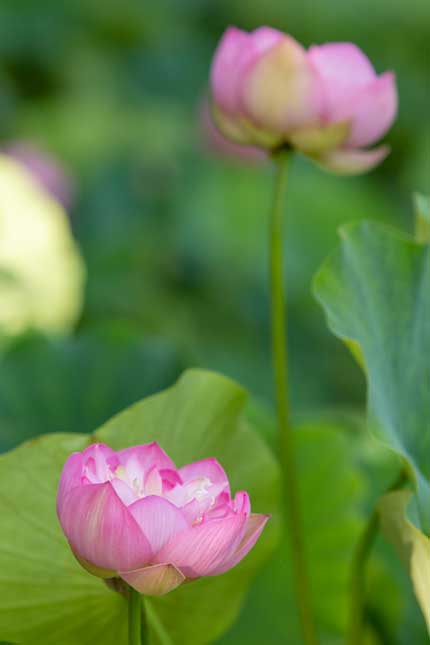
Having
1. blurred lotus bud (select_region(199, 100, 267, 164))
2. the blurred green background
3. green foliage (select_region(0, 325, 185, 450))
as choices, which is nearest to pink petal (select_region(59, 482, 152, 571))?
green foliage (select_region(0, 325, 185, 450))

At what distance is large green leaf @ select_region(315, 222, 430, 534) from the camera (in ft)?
1.93

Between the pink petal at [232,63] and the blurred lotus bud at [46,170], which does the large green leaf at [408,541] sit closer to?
the pink petal at [232,63]

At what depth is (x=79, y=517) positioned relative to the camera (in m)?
0.43

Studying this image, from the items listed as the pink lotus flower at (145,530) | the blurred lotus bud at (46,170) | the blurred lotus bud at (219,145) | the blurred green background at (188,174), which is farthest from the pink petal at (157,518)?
the blurred lotus bud at (219,145)

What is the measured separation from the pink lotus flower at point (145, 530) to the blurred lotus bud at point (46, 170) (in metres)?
1.50

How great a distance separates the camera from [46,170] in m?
1.93

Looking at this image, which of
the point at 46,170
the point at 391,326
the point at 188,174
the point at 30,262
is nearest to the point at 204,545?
the point at 391,326

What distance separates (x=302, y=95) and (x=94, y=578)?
284 mm

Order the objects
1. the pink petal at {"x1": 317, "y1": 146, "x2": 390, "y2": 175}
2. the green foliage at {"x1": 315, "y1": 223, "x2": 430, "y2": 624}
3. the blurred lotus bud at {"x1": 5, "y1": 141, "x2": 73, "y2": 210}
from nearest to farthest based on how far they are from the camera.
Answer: the green foliage at {"x1": 315, "y1": 223, "x2": 430, "y2": 624}
the pink petal at {"x1": 317, "y1": 146, "x2": 390, "y2": 175}
the blurred lotus bud at {"x1": 5, "y1": 141, "x2": 73, "y2": 210}

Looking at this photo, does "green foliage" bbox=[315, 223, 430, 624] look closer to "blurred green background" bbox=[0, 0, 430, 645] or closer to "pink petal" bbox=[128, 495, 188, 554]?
"pink petal" bbox=[128, 495, 188, 554]

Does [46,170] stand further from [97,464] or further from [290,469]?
[97,464]

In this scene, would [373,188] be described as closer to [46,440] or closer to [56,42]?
[56,42]

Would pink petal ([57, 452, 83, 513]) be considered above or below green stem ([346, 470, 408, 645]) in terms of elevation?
above

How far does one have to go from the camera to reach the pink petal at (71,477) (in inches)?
17.0
